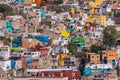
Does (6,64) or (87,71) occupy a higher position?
(6,64)

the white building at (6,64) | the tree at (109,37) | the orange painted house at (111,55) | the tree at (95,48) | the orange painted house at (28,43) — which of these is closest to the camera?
the white building at (6,64)

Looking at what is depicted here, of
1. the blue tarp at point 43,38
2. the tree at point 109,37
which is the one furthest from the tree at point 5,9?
the blue tarp at point 43,38

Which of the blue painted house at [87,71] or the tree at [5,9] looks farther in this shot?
the tree at [5,9]

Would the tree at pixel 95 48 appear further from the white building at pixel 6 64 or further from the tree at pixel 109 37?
the white building at pixel 6 64

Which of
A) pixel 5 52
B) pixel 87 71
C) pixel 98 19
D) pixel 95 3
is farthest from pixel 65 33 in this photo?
pixel 95 3

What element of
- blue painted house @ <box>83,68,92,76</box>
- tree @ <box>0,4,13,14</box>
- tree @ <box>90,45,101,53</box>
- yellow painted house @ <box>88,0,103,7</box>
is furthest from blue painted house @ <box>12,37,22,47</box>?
yellow painted house @ <box>88,0,103,7</box>

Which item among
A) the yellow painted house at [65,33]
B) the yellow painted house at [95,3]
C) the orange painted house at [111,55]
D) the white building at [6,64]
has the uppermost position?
the white building at [6,64]

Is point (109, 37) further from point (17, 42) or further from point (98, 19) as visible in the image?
point (98, 19)

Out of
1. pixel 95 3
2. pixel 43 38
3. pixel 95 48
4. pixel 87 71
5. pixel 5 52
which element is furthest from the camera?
pixel 95 3

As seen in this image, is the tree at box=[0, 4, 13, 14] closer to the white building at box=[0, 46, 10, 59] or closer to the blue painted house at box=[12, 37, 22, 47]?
the blue painted house at box=[12, 37, 22, 47]

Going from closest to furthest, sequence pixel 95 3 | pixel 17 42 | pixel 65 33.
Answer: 1. pixel 17 42
2. pixel 65 33
3. pixel 95 3

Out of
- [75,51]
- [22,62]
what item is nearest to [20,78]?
[22,62]
